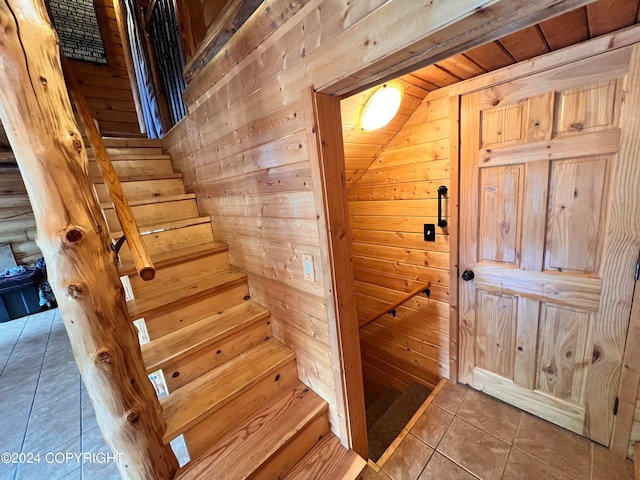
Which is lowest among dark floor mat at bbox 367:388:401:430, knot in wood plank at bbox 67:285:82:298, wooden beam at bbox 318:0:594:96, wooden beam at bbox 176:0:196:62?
dark floor mat at bbox 367:388:401:430

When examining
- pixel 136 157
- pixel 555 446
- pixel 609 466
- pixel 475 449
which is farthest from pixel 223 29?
pixel 609 466

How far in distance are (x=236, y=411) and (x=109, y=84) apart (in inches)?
180

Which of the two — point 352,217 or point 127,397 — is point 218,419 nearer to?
point 127,397

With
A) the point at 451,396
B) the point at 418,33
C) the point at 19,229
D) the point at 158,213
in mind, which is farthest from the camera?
the point at 19,229

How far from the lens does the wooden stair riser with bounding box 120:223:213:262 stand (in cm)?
173

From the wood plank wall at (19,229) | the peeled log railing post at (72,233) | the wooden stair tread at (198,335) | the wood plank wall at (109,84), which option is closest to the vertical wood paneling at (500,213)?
the wooden stair tread at (198,335)

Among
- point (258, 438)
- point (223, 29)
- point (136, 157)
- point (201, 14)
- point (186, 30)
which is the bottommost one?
point (258, 438)

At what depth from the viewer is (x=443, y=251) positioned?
5.90ft

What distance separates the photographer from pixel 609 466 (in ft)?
4.17

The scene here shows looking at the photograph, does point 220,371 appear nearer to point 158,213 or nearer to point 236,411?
point 236,411

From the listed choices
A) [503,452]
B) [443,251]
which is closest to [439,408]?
→ [503,452]

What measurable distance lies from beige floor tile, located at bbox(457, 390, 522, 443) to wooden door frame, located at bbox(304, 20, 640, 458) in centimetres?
44

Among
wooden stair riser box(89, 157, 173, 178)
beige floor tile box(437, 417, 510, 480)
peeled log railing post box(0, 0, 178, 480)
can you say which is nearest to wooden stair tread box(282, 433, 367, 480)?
beige floor tile box(437, 417, 510, 480)

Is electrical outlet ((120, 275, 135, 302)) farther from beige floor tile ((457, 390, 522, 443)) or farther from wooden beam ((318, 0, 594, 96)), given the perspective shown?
beige floor tile ((457, 390, 522, 443))
